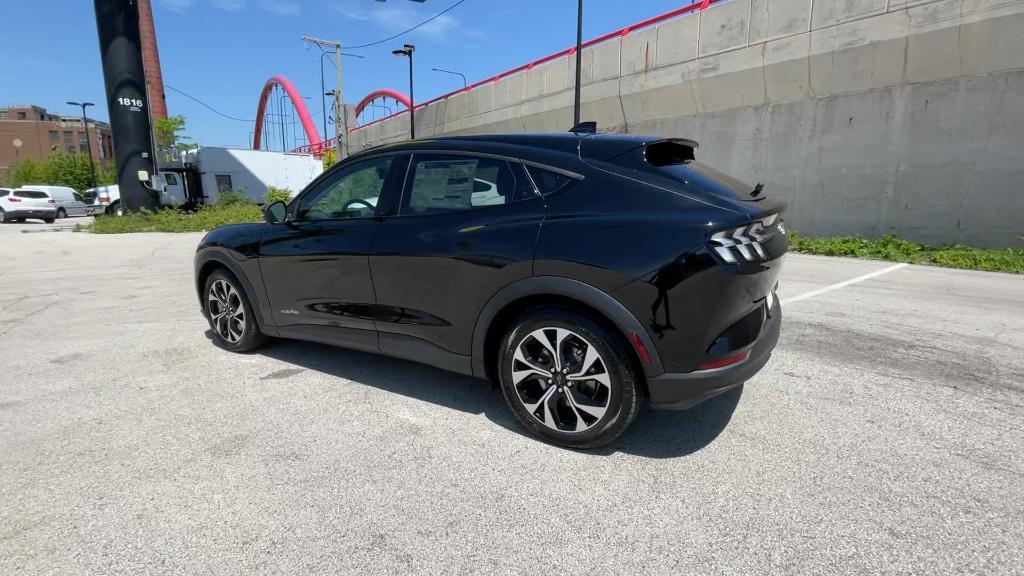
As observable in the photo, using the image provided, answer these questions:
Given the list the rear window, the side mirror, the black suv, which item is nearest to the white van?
the rear window

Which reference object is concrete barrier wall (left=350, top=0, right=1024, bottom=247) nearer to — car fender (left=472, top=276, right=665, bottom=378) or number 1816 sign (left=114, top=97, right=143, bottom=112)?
car fender (left=472, top=276, right=665, bottom=378)

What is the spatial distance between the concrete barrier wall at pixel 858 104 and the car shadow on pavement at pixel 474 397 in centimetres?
1008

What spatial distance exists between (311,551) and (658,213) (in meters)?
2.02

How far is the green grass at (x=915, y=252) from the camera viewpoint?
9031 mm

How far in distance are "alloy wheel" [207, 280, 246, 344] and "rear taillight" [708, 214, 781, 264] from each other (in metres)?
3.64

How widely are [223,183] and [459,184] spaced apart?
30.4 metres

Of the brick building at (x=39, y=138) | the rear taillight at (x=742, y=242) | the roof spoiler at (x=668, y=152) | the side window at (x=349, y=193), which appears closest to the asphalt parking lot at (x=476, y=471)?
the rear taillight at (x=742, y=242)

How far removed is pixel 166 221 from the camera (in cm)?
1914

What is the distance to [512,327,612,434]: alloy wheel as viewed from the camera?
102 inches

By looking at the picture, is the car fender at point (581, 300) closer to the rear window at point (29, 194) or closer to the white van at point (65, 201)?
the rear window at point (29, 194)

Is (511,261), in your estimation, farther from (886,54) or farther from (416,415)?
(886,54)

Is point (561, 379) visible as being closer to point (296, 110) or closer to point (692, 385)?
point (692, 385)

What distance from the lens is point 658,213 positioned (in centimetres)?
241

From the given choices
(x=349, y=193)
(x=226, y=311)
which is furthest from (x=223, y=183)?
(x=349, y=193)
